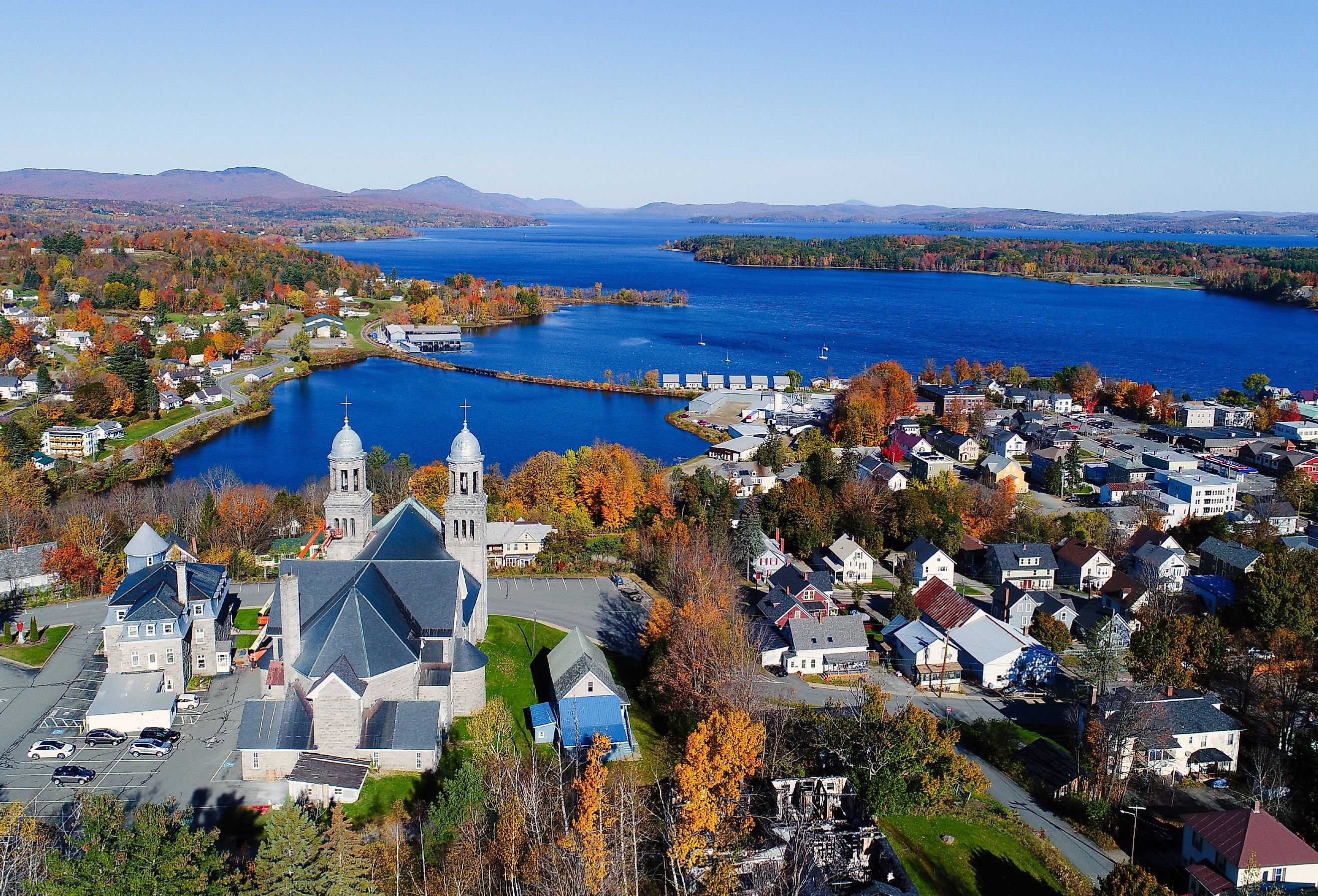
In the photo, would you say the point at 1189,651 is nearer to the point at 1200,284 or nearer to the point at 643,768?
the point at 643,768

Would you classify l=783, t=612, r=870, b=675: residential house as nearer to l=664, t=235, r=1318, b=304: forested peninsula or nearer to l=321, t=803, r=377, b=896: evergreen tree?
l=321, t=803, r=377, b=896: evergreen tree

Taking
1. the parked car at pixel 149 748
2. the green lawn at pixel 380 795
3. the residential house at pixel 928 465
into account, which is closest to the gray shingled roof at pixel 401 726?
the green lawn at pixel 380 795

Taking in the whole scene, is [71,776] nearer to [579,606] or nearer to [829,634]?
[579,606]

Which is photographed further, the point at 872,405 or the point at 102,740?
the point at 872,405

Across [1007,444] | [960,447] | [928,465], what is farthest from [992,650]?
[1007,444]

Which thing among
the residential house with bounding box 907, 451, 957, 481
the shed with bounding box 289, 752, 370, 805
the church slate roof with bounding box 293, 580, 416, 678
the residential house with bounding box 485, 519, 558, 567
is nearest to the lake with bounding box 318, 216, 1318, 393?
the residential house with bounding box 907, 451, 957, 481

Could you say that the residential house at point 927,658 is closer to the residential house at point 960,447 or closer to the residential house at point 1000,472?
the residential house at point 1000,472

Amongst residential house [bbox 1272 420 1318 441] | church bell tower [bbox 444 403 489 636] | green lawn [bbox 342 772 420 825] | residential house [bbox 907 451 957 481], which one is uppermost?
church bell tower [bbox 444 403 489 636]
